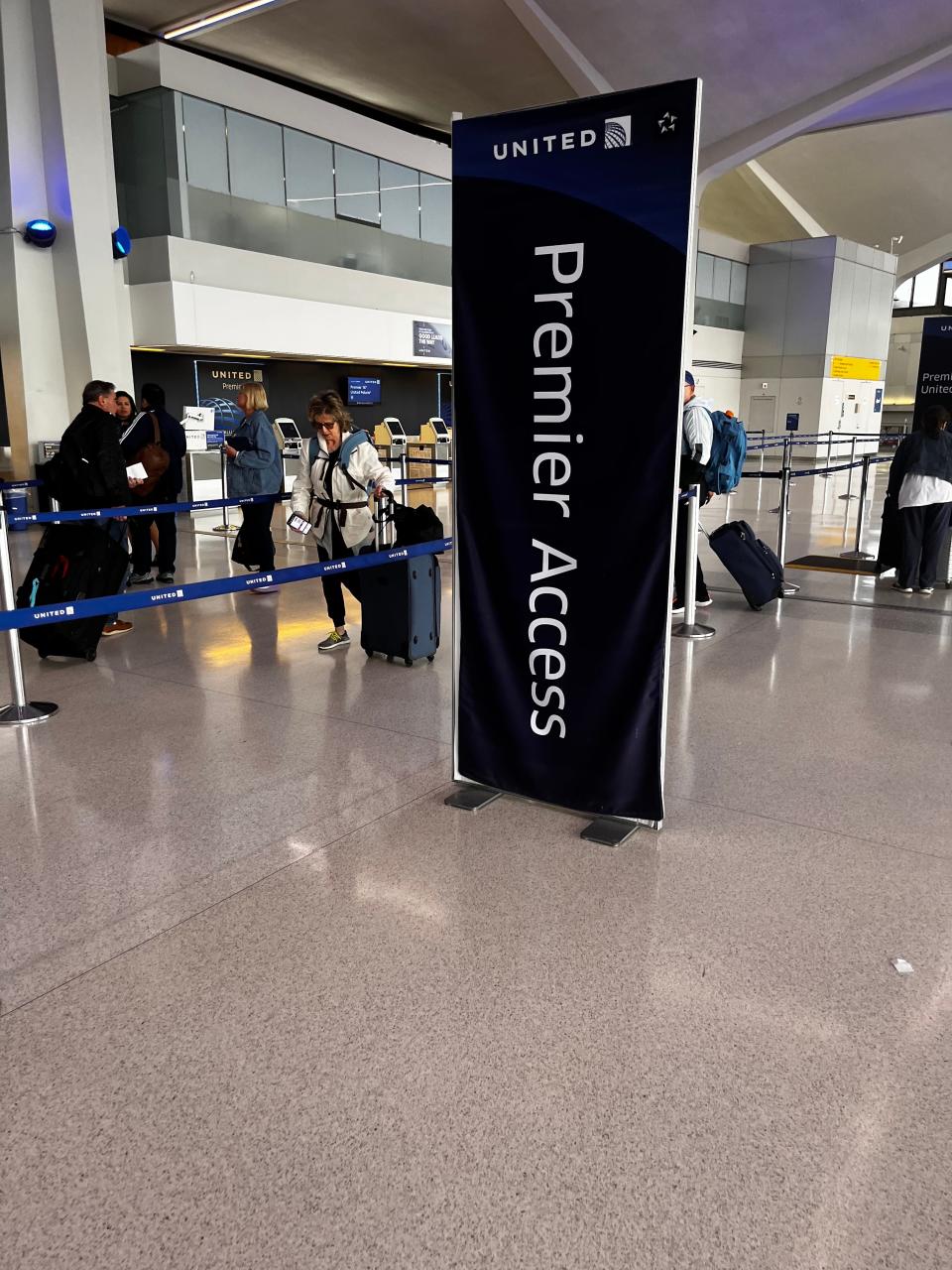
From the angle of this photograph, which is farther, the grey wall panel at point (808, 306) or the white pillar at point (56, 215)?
the grey wall panel at point (808, 306)

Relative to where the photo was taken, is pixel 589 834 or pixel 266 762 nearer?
pixel 589 834

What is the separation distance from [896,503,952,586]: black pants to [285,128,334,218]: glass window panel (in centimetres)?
1537

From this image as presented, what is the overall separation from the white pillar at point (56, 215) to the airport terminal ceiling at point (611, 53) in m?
5.50

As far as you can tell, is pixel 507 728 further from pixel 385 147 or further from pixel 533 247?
pixel 385 147

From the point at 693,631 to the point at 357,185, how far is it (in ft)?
56.7

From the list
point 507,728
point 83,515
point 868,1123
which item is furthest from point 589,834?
point 83,515

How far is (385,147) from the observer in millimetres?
20859

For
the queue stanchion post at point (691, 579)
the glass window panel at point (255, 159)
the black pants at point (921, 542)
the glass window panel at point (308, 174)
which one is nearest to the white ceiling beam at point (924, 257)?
the glass window panel at point (308, 174)

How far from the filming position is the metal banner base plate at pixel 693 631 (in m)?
6.78

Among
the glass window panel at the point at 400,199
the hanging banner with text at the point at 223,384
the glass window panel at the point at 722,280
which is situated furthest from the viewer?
the glass window panel at the point at 722,280

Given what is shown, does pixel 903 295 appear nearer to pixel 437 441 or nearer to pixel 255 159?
pixel 437 441

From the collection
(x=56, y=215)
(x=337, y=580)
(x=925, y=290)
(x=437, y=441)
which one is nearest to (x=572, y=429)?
(x=337, y=580)

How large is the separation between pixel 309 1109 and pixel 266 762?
2.39 m

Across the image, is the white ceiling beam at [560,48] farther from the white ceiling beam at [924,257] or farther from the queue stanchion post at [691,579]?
the white ceiling beam at [924,257]
